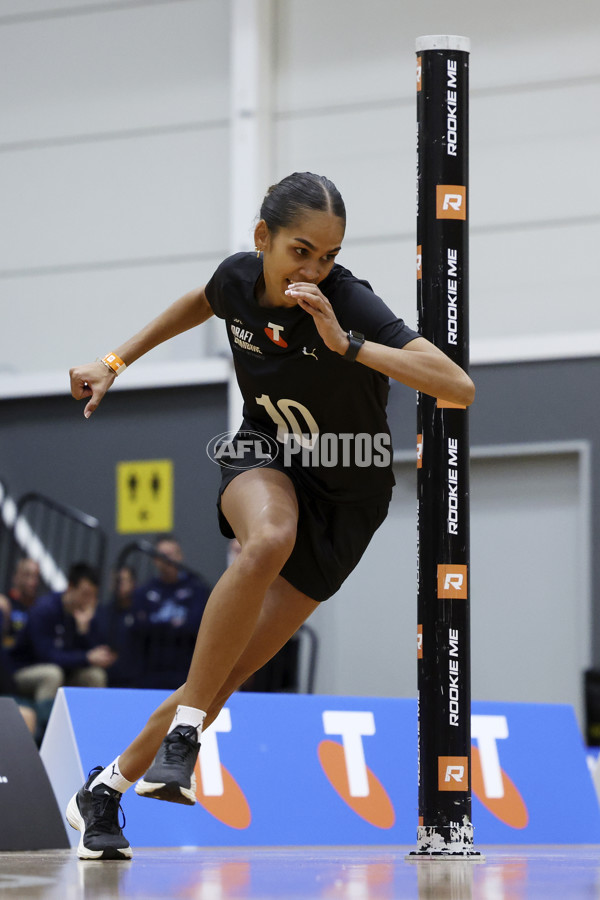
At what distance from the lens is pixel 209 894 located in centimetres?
257

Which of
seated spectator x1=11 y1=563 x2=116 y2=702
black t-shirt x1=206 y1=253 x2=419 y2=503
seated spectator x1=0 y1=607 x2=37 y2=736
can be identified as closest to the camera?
black t-shirt x1=206 y1=253 x2=419 y2=503

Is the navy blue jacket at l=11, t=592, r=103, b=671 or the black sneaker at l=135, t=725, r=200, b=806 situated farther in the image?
the navy blue jacket at l=11, t=592, r=103, b=671

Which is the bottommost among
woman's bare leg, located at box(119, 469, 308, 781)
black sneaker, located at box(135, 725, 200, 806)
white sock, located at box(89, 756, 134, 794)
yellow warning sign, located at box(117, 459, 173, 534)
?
white sock, located at box(89, 756, 134, 794)

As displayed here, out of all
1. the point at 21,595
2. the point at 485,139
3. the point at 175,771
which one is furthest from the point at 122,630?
the point at 175,771

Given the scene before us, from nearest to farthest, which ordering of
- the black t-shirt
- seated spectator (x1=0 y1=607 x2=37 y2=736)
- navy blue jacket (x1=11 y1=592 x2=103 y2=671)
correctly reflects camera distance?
the black t-shirt
seated spectator (x1=0 y1=607 x2=37 y2=736)
navy blue jacket (x1=11 y1=592 x2=103 y2=671)

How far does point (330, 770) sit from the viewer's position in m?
4.99

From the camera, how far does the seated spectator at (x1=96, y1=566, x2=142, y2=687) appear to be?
1069 centimetres

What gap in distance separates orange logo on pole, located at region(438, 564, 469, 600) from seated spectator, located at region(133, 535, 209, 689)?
673 centimetres

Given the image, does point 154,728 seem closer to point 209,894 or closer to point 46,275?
point 209,894

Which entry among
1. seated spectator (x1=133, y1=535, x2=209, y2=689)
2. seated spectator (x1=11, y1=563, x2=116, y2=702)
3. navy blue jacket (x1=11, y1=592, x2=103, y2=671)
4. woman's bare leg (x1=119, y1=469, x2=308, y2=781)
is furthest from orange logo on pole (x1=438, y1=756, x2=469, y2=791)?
seated spectator (x1=133, y1=535, x2=209, y2=689)

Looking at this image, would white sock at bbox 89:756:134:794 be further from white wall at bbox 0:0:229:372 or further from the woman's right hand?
white wall at bbox 0:0:229:372

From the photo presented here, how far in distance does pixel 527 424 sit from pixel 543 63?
2946 millimetres

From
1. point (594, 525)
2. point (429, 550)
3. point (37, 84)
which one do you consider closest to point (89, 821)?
point (429, 550)

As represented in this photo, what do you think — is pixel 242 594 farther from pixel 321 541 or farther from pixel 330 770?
pixel 330 770
